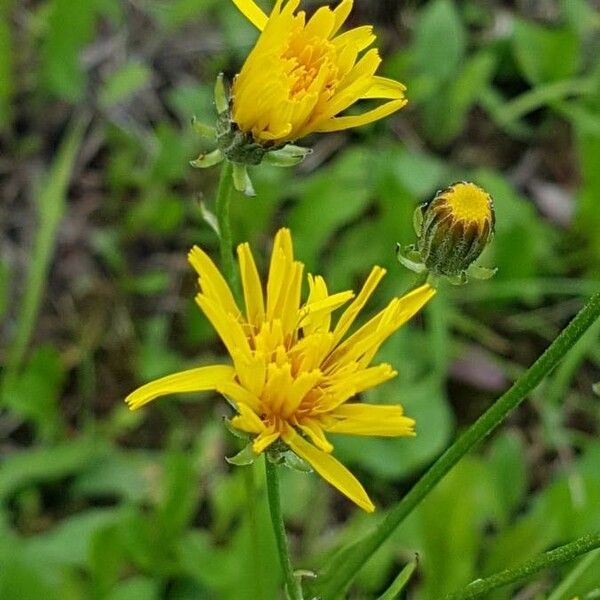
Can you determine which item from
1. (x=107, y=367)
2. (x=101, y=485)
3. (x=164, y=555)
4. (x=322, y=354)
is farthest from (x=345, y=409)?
(x=107, y=367)

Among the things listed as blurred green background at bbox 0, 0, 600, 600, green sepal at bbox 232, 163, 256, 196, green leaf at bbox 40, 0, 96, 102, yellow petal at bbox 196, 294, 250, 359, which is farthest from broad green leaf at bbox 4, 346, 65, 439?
yellow petal at bbox 196, 294, 250, 359

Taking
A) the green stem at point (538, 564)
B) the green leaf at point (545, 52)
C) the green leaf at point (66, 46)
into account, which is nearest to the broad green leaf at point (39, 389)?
the green leaf at point (66, 46)

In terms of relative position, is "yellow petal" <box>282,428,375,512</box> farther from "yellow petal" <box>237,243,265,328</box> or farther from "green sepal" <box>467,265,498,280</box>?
"green sepal" <box>467,265,498,280</box>

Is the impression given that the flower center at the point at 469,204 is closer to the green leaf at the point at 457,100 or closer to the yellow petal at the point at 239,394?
the yellow petal at the point at 239,394

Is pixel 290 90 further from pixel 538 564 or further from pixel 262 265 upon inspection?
pixel 262 265

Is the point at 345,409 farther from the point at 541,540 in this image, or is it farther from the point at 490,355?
the point at 490,355

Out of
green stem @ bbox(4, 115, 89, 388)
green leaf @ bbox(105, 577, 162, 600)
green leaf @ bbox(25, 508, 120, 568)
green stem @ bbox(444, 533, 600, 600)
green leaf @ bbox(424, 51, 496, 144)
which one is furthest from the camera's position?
green leaf @ bbox(424, 51, 496, 144)

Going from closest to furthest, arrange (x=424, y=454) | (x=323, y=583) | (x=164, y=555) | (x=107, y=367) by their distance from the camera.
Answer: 1. (x=323, y=583)
2. (x=164, y=555)
3. (x=424, y=454)
4. (x=107, y=367)
